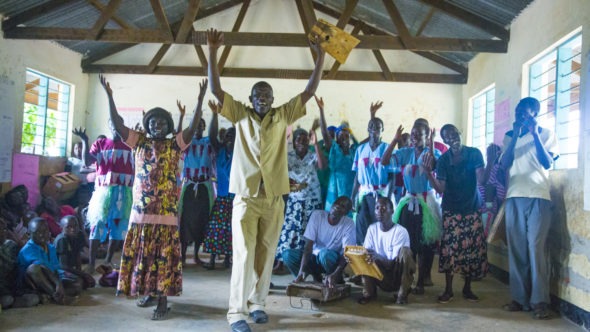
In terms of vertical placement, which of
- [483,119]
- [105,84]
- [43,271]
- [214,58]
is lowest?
[43,271]

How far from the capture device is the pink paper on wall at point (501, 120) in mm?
5785

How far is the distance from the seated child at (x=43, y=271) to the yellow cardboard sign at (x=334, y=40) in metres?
2.72

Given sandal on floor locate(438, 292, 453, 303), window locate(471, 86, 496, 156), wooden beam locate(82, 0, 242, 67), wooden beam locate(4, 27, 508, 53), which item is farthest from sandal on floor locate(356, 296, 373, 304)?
wooden beam locate(82, 0, 242, 67)

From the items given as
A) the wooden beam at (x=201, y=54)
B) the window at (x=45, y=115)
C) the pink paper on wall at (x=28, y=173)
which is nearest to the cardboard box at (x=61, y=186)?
the pink paper on wall at (x=28, y=173)

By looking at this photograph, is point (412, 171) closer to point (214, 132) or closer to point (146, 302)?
point (214, 132)

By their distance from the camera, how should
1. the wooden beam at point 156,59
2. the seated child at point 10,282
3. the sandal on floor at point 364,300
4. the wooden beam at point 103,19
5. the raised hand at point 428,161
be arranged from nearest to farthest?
the seated child at point 10,282 → the sandal on floor at point 364,300 → the raised hand at point 428,161 → the wooden beam at point 103,19 → the wooden beam at point 156,59

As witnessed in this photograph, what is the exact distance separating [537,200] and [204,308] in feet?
9.24

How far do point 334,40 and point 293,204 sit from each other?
2.26 metres

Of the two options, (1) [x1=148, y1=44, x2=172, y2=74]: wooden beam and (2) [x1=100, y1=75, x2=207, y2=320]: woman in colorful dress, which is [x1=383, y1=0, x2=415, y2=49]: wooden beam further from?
(1) [x1=148, y1=44, x2=172, y2=74]: wooden beam

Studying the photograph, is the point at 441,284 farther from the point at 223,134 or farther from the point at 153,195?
the point at 153,195

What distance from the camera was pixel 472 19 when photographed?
5.94 metres

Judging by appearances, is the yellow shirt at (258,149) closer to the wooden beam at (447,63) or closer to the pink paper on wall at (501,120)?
the pink paper on wall at (501,120)

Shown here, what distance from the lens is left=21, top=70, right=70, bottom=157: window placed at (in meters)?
7.13

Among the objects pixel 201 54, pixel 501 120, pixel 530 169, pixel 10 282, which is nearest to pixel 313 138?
pixel 530 169
